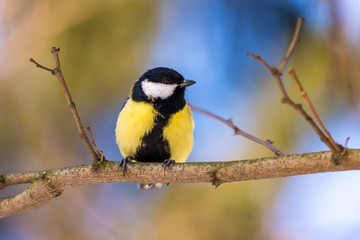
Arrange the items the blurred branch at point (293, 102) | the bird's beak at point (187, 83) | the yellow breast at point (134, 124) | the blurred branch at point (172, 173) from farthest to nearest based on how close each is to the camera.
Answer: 1. the bird's beak at point (187, 83)
2. the yellow breast at point (134, 124)
3. the blurred branch at point (172, 173)
4. the blurred branch at point (293, 102)

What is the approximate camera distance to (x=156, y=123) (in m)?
2.49

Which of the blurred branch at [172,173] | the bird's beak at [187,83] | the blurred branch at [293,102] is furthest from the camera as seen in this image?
the bird's beak at [187,83]

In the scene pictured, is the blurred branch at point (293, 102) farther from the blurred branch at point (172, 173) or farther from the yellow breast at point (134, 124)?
the yellow breast at point (134, 124)

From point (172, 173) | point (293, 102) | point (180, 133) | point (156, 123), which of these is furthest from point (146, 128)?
point (293, 102)

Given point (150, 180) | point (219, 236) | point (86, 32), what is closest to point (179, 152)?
point (150, 180)

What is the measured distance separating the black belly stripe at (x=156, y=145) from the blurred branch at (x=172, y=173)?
56 centimetres

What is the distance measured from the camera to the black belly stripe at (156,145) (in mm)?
2492

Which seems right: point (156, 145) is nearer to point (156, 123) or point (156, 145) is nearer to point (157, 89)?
point (156, 123)

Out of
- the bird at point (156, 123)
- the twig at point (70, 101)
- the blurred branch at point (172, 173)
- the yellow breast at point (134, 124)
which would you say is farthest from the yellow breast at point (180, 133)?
the twig at point (70, 101)

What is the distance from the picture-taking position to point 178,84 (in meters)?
2.68

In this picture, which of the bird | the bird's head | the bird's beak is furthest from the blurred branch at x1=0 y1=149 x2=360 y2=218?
the bird's beak

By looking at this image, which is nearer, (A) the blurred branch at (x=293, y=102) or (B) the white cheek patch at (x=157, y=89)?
(A) the blurred branch at (x=293, y=102)

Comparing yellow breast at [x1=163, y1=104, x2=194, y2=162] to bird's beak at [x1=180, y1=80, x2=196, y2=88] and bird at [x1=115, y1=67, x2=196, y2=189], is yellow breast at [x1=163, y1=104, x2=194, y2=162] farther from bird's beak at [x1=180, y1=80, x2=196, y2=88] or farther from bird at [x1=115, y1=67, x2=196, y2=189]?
bird's beak at [x1=180, y1=80, x2=196, y2=88]

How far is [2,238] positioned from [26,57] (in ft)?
5.55
